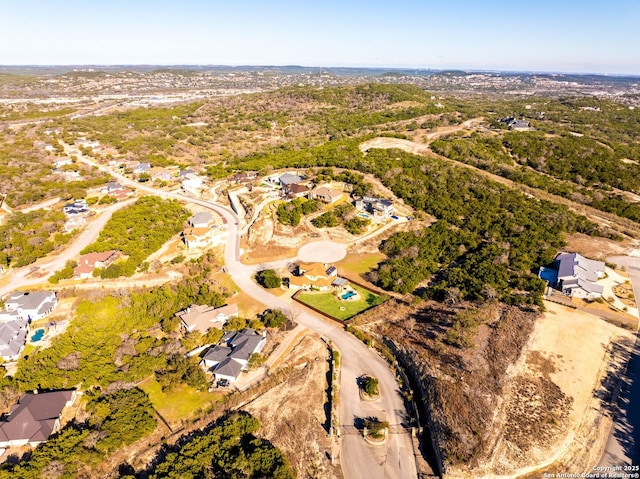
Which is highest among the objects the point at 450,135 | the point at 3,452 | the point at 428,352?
the point at 450,135

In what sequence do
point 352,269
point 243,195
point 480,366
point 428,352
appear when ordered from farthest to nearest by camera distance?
point 243,195 → point 352,269 → point 428,352 → point 480,366

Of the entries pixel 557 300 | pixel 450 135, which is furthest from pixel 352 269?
pixel 450 135

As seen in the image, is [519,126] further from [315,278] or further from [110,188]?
[110,188]

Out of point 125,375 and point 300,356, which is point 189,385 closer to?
point 125,375

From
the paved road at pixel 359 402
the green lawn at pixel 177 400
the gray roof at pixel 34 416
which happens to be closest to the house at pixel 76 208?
the paved road at pixel 359 402

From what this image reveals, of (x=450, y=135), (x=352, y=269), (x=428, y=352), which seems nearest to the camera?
(x=428, y=352)

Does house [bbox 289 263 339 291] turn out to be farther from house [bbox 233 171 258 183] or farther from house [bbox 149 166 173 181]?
house [bbox 149 166 173 181]

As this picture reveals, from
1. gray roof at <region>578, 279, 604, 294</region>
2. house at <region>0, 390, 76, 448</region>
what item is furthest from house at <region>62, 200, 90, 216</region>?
gray roof at <region>578, 279, 604, 294</region>
